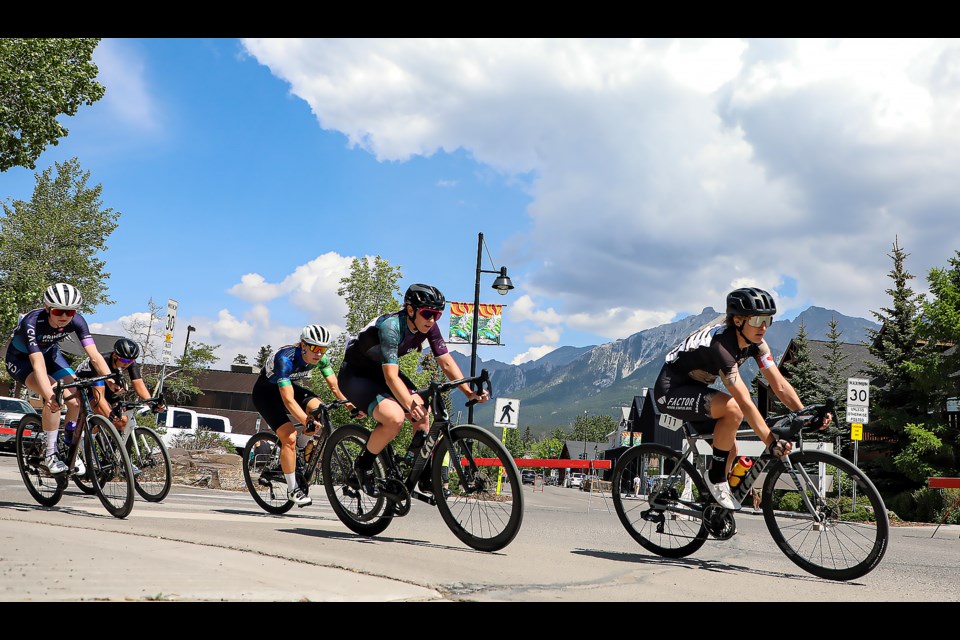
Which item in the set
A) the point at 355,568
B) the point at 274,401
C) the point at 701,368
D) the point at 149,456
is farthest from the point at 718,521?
the point at 149,456

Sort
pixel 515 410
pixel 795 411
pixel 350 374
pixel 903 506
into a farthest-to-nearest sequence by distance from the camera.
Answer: pixel 903 506 < pixel 515 410 < pixel 350 374 < pixel 795 411

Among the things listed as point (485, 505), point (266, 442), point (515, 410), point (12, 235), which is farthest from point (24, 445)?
point (12, 235)

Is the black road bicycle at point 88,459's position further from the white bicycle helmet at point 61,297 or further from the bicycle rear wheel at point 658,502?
the bicycle rear wheel at point 658,502

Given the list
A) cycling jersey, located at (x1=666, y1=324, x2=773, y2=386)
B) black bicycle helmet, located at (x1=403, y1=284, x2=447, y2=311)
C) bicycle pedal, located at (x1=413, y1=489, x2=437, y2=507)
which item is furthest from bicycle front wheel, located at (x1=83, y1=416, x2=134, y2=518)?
cycling jersey, located at (x1=666, y1=324, x2=773, y2=386)

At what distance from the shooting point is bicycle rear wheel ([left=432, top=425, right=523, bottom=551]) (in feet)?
17.5

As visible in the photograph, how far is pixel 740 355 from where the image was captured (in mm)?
5738

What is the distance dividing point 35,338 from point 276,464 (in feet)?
8.49

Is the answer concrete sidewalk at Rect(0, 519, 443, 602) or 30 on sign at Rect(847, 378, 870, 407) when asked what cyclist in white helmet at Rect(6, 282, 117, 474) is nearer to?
concrete sidewalk at Rect(0, 519, 443, 602)

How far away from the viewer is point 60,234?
4847 centimetres

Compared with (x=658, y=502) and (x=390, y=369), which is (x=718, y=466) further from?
(x=390, y=369)

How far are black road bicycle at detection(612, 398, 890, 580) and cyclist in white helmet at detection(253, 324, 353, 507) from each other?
10.8 feet

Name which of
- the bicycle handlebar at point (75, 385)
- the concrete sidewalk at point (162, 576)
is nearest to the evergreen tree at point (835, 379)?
the bicycle handlebar at point (75, 385)

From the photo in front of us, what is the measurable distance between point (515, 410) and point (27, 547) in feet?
51.2
